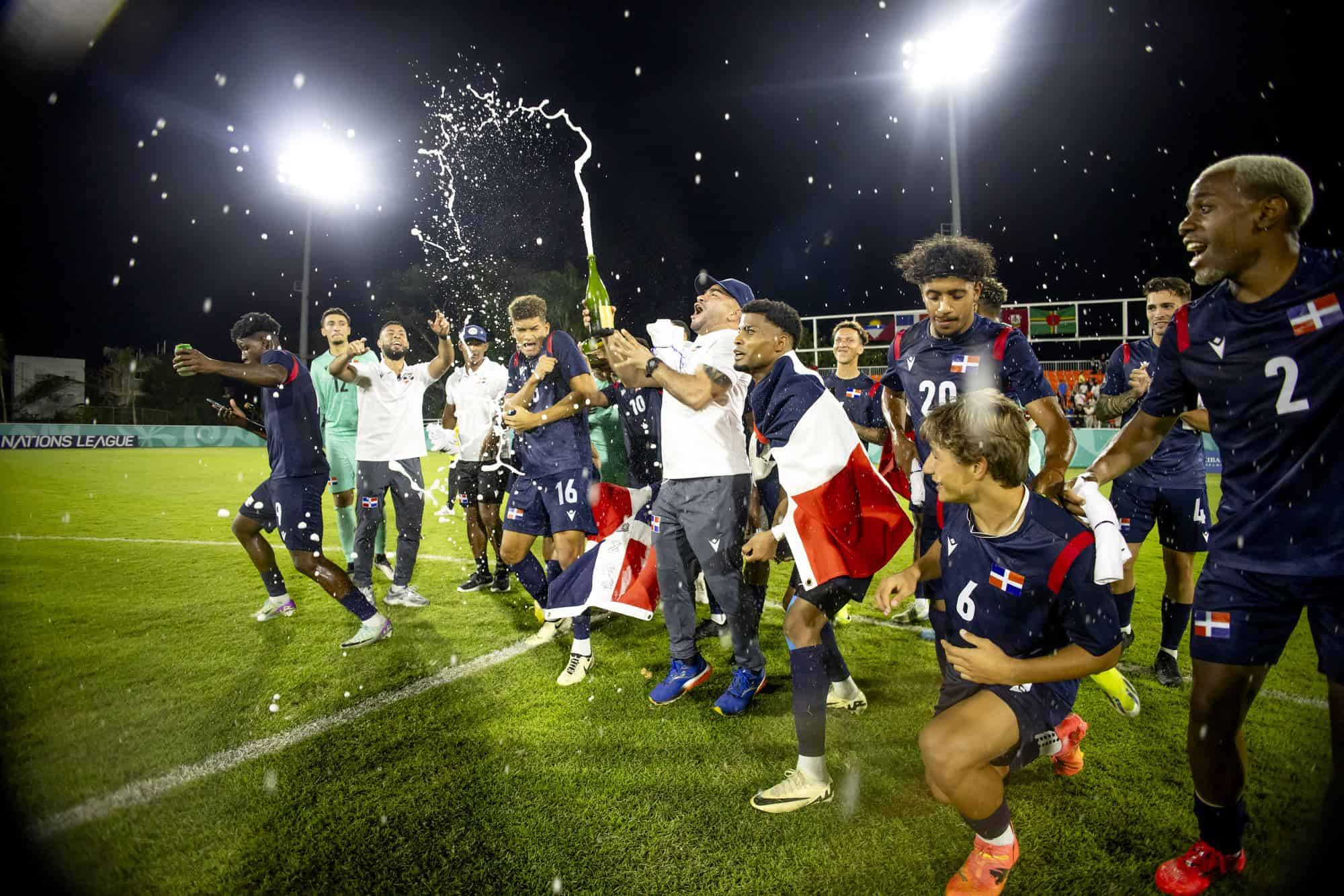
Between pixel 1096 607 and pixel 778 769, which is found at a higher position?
pixel 1096 607

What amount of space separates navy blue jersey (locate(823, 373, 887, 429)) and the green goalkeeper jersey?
480cm

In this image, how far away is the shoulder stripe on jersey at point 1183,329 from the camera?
2568 millimetres

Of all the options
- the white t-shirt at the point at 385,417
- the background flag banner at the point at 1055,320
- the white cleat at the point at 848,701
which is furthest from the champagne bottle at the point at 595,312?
the background flag banner at the point at 1055,320

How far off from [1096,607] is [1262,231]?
139cm

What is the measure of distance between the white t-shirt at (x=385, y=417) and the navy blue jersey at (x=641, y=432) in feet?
6.76

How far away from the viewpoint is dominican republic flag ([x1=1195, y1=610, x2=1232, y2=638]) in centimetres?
232

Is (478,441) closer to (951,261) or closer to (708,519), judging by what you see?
(708,519)

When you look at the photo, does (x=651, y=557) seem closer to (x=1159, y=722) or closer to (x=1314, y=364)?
(x=1159, y=722)

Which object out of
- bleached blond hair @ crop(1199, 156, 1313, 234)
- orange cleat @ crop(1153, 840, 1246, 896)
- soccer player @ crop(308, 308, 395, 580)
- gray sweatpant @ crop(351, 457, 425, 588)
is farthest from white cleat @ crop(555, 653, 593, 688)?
bleached blond hair @ crop(1199, 156, 1313, 234)

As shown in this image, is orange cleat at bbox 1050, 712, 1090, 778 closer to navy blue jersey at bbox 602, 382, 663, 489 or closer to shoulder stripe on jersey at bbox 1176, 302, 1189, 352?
shoulder stripe on jersey at bbox 1176, 302, 1189, 352

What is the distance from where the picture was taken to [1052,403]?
10.6 ft

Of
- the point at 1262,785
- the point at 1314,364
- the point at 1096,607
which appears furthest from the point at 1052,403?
the point at 1262,785

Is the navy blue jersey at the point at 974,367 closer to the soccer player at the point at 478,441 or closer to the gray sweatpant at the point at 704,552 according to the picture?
the gray sweatpant at the point at 704,552

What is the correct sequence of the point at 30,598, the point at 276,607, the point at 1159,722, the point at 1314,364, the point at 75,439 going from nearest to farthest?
the point at 1314,364 → the point at 1159,722 → the point at 276,607 → the point at 30,598 → the point at 75,439
